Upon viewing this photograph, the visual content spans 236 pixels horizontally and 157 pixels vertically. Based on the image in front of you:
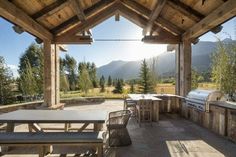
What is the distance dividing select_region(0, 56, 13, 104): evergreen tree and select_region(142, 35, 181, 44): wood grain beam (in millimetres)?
12736

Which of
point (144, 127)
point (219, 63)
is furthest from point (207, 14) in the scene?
point (219, 63)

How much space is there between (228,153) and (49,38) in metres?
6.45

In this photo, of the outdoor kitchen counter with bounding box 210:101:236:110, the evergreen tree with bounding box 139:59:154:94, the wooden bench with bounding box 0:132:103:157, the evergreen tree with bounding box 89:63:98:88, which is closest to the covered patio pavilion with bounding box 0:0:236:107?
the outdoor kitchen counter with bounding box 210:101:236:110

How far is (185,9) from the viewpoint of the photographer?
21.5 feet

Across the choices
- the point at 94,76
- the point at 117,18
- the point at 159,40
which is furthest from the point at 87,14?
the point at 94,76

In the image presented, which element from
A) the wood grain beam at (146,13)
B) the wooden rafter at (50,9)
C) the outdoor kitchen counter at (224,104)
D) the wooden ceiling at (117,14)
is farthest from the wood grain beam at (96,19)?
the outdoor kitchen counter at (224,104)

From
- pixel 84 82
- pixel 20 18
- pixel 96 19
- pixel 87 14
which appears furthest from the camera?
pixel 84 82

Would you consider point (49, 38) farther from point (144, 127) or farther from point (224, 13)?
point (224, 13)

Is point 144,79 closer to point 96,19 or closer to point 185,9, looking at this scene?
point 96,19

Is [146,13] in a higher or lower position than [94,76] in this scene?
higher

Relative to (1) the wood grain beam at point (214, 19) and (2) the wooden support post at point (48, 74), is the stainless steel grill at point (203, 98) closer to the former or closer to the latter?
(1) the wood grain beam at point (214, 19)

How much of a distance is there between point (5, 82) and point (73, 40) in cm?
1104

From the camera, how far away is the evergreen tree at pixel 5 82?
1686 centimetres

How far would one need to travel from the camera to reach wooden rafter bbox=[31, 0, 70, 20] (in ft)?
20.8
